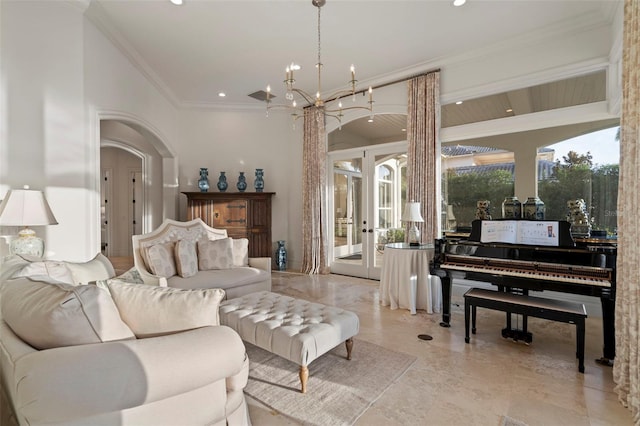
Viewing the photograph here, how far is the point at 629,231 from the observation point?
6.72 ft

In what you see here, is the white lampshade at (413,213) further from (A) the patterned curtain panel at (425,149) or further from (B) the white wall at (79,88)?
(B) the white wall at (79,88)

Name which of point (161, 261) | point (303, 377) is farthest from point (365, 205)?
point (303, 377)

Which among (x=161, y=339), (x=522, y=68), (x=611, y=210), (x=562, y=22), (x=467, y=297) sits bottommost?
(x=467, y=297)

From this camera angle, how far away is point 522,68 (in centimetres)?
402

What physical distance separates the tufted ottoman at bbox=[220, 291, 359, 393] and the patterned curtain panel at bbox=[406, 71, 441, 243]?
2603 mm

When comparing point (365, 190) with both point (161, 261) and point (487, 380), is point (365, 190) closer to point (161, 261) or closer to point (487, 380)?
point (161, 261)

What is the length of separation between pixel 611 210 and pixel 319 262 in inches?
173

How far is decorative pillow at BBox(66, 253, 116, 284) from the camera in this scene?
2.24m

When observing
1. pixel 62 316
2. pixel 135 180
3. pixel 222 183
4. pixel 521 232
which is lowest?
pixel 62 316

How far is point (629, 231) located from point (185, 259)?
157 inches

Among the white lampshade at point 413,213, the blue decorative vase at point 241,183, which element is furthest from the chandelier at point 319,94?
the blue decorative vase at point 241,183

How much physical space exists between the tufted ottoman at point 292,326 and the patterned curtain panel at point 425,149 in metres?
2.60

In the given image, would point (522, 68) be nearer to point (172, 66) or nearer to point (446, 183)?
point (446, 183)

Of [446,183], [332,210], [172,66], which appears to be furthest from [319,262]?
[172,66]
